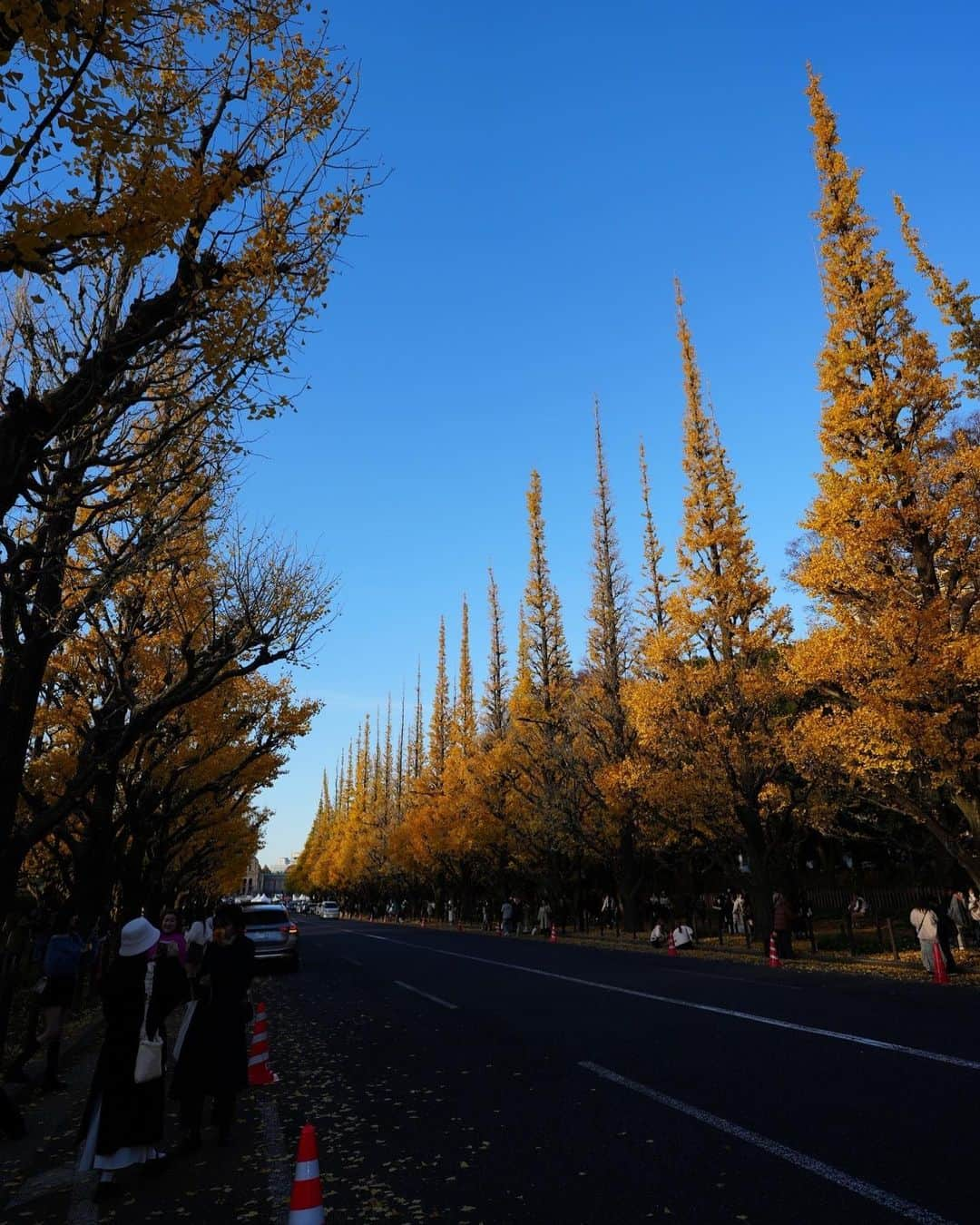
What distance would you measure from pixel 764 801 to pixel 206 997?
19.2m

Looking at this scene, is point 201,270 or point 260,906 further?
point 260,906

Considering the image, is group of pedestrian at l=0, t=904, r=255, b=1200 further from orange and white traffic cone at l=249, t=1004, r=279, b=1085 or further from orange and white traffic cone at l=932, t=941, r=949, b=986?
orange and white traffic cone at l=932, t=941, r=949, b=986

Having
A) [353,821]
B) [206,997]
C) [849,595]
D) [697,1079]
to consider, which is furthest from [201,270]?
[353,821]

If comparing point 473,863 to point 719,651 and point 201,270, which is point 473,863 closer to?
point 719,651

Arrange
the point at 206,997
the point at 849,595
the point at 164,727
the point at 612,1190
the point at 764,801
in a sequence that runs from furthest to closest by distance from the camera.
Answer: the point at 764,801 → the point at 164,727 → the point at 849,595 → the point at 206,997 → the point at 612,1190

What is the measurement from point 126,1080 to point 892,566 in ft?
52.3

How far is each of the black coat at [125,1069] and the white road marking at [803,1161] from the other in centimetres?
377

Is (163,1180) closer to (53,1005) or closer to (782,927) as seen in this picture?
(53,1005)

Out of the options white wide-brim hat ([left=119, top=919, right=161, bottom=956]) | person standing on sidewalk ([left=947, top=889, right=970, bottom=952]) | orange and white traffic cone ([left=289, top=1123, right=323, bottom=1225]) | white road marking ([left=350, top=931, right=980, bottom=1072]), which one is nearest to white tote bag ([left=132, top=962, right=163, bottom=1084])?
white wide-brim hat ([left=119, top=919, right=161, bottom=956])

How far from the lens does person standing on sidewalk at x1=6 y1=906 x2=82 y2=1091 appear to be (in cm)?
884

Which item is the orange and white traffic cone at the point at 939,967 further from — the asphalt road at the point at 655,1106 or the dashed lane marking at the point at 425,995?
the dashed lane marking at the point at 425,995

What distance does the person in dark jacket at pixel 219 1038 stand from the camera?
6.46m

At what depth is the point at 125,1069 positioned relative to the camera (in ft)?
18.6

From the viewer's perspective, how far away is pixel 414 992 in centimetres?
1520
